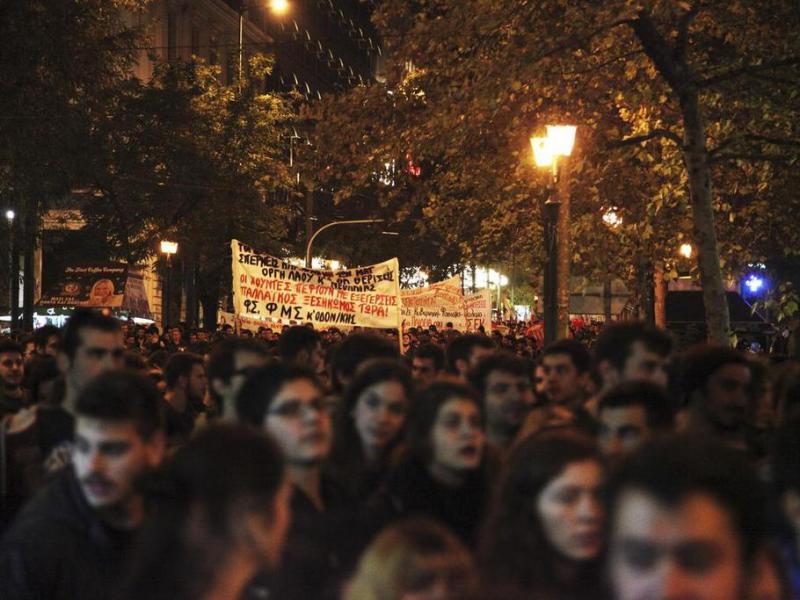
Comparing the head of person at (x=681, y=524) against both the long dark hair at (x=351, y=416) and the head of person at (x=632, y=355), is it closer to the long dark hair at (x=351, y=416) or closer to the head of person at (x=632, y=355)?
the long dark hair at (x=351, y=416)

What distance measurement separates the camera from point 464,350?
30.6 feet

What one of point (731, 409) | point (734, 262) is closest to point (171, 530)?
point (731, 409)

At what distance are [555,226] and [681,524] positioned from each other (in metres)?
12.8

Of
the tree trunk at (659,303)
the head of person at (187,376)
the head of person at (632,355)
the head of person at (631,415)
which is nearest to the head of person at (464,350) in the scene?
the head of person at (187,376)

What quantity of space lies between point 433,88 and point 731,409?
1028 centimetres

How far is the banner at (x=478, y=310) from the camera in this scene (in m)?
28.7

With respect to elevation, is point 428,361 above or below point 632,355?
above

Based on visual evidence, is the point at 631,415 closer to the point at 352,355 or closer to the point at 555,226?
the point at 352,355

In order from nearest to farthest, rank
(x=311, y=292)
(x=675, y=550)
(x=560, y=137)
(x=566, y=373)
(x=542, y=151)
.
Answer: (x=675, y=550) → (x=566, y=373) → (x=560, y=137) → (x=542, y=151) → (x=311, y=292)

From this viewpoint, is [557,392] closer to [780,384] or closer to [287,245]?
[780,384]

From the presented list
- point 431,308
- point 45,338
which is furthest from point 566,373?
point 431,308

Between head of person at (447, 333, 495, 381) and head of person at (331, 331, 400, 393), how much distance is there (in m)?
1.51

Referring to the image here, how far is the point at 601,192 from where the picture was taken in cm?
2188

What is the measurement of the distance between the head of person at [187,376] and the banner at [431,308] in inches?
696
